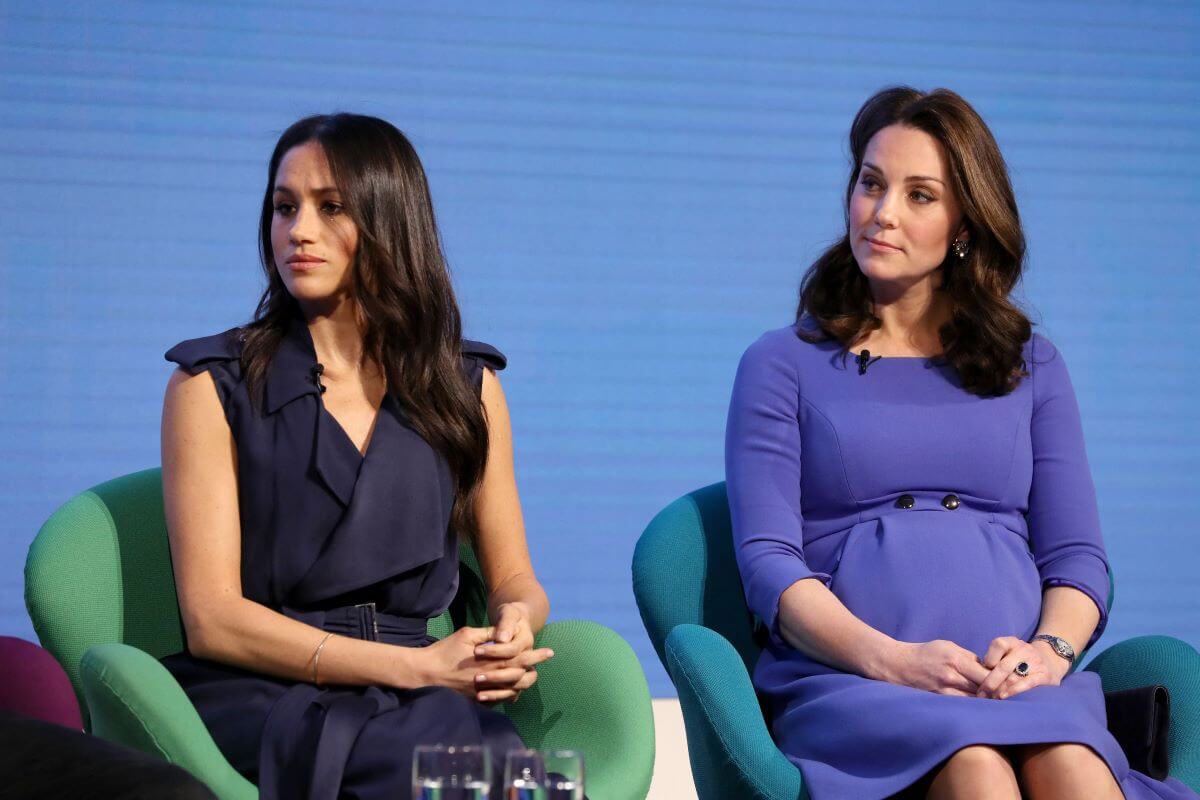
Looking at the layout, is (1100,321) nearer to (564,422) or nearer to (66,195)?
(564,422)

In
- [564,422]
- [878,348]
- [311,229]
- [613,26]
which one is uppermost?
[613,26]

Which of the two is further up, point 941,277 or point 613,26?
point 613,26

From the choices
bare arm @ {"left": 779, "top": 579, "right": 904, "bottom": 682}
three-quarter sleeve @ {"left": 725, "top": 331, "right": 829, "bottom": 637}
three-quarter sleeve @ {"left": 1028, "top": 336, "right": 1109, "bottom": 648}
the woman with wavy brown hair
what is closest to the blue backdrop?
the woman with wavy brown hair

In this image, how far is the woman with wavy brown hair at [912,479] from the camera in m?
2.57

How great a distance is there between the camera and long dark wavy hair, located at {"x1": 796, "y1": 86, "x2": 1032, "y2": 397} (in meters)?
2.95

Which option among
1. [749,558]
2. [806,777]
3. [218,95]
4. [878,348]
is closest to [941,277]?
[878,348]

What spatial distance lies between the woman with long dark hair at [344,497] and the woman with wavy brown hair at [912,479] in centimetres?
44

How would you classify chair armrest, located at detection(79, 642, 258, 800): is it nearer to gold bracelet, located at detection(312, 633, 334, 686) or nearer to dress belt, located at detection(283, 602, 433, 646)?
gold bracelet, located at detection(312, 633, 334, 686)

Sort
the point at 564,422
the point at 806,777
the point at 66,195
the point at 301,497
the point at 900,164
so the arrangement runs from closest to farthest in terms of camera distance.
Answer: the point at 806,777 → the point at 301,497 → the point at 900,164 → the point at 66,195 → the point at 564,422

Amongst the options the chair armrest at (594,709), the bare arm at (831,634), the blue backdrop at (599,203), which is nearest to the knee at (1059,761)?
the bare arm at (831,634)

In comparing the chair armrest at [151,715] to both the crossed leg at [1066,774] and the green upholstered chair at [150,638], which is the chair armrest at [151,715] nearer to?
the green upholstered chair at [150,638]

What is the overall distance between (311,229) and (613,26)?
1.65m

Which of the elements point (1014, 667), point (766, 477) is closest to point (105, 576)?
point (766, 477)

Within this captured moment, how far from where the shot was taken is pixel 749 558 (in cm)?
279
